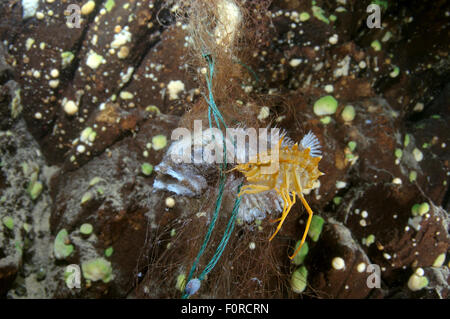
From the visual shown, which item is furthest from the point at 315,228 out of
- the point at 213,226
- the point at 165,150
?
the point at 165,150

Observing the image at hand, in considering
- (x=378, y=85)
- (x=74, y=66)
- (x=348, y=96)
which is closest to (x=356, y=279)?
(x=348, y=96)

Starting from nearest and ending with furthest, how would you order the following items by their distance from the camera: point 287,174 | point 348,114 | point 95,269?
point 287,174 < point 95,269 < point 348,114

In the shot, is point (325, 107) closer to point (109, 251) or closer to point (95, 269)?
point (109, 251)

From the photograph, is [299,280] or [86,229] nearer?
[86,229]

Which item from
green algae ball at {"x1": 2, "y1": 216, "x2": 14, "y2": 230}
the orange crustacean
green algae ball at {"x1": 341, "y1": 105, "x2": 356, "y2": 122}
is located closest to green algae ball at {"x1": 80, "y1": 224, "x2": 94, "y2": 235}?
green algae ball at {"x1": 2, "y1": 216, "x2": 14, "y2": 230}

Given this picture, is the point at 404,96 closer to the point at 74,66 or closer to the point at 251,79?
the point at 251,79

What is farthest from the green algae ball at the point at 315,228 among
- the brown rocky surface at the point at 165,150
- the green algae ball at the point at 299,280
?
the green algae ball at the point at 299,280

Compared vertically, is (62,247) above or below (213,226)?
below

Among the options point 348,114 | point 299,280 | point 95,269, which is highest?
point 348,114
